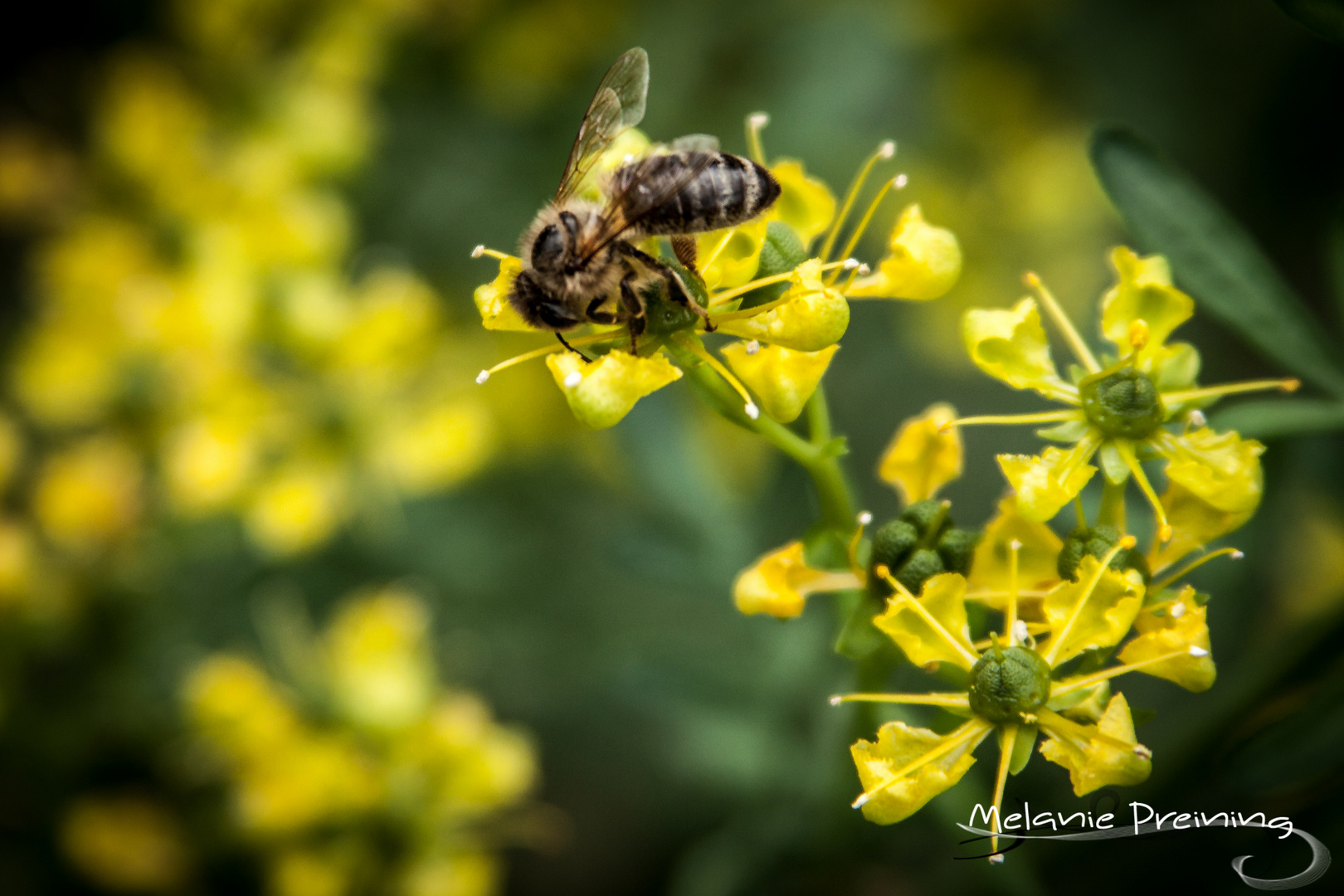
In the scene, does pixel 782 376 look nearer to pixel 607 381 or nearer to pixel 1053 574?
pixel 607 381

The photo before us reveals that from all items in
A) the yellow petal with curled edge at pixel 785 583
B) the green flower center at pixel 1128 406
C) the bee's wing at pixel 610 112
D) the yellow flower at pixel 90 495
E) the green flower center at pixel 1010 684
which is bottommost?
the green flower center at pixel 1010 684

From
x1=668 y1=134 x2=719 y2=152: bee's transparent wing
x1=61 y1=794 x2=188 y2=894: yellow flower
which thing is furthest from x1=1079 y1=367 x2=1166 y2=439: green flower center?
x1=61 y1=794 x2=188 y2=894: yellow flower

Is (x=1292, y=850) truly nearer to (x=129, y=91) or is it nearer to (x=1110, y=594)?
(x=1110, y=594)

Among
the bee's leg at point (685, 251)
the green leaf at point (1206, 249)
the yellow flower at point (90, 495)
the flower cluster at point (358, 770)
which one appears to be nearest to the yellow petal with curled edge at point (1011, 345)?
the green leaf at point (1206, 249)

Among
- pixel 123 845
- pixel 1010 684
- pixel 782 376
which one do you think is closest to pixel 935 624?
pixel 1010 684

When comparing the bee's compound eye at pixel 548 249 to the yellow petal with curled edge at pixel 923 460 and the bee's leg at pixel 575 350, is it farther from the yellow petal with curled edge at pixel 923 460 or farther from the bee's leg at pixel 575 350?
the yellow petal with curled edge at pixel 923 460

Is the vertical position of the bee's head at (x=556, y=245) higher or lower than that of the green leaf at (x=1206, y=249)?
higher
